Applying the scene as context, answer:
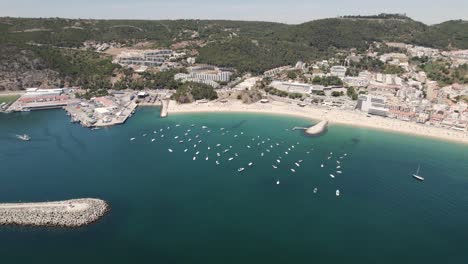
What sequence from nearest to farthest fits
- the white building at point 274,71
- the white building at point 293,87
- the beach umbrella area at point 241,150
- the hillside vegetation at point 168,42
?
1. the beach umbrella area at point 241,150
2. the white building at point 293,87
3. the hillside vegetation at point 168,42
4. the white building at point 274,71

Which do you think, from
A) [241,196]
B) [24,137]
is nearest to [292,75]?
[241,196]

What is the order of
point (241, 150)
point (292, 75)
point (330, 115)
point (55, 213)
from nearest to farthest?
1. point (55, 213)
2. point (241, 150)
3. point (330, 115)
4. point (292, 75)

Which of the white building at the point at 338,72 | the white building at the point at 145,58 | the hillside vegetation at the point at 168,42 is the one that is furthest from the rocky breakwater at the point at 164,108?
the white building at the point at 338,72

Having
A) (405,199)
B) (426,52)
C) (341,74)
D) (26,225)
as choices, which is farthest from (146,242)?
(426,52)

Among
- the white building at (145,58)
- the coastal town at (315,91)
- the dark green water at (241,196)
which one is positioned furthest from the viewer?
the white building at (145,58)

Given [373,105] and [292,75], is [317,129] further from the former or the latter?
[292,75]

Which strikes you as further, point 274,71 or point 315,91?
point 274,71

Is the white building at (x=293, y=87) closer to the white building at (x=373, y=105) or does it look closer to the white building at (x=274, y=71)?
the white building at (x=373, y=105)
